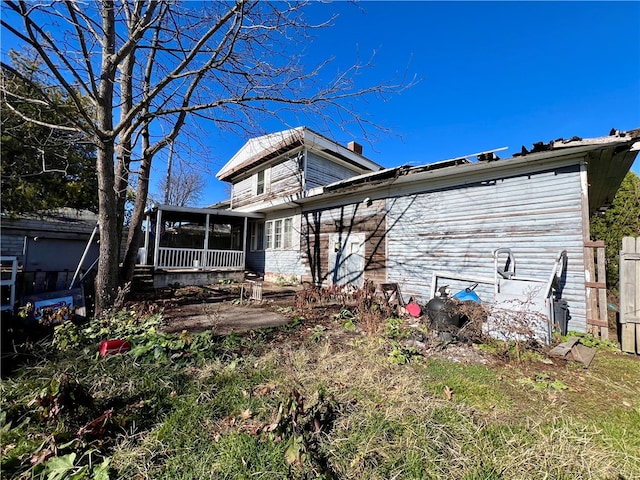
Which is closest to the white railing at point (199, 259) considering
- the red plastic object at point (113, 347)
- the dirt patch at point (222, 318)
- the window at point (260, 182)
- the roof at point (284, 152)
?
the window at point (260, 182)

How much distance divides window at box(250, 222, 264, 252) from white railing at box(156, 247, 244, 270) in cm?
134

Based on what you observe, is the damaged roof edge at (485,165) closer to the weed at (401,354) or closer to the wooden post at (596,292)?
the wooden post at (596,292)

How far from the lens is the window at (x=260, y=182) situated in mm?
13906

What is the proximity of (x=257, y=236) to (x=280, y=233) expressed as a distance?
2022 mm

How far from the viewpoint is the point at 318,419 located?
222 centimetres

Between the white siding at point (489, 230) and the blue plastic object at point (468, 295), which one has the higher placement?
the white siding at point (489, 230)

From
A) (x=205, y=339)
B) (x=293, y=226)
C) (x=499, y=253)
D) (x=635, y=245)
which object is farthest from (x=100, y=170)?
(x=635, y=245)

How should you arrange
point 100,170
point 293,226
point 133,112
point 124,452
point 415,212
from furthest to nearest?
1. point 293,226
2. point 415,212
3. point 100,170
4. point 133,112
5. point 124,452

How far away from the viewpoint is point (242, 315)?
20.3 feet

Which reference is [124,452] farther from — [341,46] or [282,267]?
[282,267]

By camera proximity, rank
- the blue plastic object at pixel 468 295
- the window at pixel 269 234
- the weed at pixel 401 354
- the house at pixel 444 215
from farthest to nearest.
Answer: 1. the window at pixel 269 234
2. the blue plastic object at pixel 468 295
3. the house at pixel 444 215
4. the weed at pixel 401 354

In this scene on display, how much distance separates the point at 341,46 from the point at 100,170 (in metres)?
5.48

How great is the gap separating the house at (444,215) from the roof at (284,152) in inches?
3.7

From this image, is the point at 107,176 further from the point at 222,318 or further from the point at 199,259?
the point at 199,259
